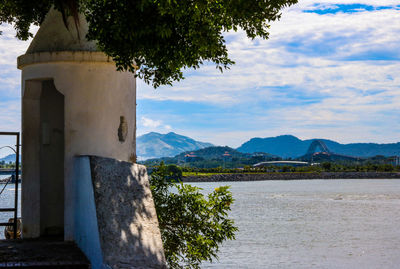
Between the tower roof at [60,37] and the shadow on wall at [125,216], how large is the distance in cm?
217

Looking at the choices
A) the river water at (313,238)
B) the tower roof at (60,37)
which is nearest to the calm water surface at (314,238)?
the river water at (313,238)

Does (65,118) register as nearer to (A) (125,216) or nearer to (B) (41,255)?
(B) (41,255)

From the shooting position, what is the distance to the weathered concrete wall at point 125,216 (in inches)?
→ 239

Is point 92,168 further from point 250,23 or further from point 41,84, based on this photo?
point 250,23

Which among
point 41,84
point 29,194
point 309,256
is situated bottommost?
point 309,256

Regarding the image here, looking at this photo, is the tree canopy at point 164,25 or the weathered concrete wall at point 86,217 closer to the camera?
the weathered concrete wall at point 86,217

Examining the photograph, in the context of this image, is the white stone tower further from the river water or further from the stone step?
the river water

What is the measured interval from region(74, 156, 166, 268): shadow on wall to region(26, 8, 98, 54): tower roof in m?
2.17

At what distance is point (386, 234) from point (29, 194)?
42.9 m

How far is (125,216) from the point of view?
655 cm

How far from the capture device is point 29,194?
9164 mm

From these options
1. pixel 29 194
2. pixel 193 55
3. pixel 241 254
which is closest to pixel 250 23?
pixel 193 55

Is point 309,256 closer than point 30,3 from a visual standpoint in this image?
No

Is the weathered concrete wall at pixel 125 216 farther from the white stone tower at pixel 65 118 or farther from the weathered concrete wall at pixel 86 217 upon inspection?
the white stone tower at pixel 65 118
